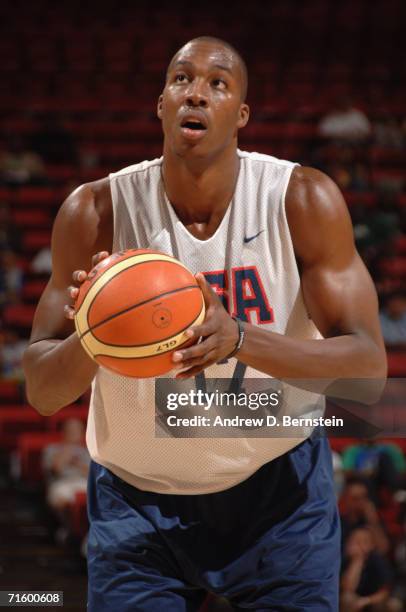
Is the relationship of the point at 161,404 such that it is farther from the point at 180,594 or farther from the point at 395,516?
the point at 395,516

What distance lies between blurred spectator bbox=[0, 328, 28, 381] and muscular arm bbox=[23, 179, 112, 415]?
558cm

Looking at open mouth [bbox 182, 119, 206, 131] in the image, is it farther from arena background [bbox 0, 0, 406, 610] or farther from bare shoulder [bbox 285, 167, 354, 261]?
arena background [bbox 0, 0, 406, 610]

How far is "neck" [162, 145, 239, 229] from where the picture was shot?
2500mm

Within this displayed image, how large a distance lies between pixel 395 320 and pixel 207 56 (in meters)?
A: 6.27

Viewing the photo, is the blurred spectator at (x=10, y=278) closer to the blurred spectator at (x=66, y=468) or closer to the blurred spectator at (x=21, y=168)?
the blurred spectator at (x=21, y=168)

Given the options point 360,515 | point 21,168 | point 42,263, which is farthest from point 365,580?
point 21,168

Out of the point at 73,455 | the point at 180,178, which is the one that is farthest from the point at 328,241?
the point at 73,455

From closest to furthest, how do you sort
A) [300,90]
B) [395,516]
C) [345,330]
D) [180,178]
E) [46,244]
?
[345,330], [180,178], [395,516], [46,244], [300,90]

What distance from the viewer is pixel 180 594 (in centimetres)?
243

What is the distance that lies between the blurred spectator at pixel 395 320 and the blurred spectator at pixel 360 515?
10.1ft

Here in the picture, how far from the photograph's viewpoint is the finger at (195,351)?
6.31ft

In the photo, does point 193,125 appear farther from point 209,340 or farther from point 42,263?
point 42,263

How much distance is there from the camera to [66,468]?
20.8ft

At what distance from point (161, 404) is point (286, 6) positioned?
40.8 feet
